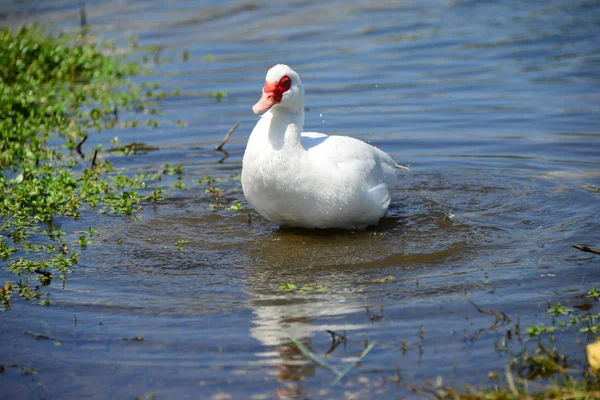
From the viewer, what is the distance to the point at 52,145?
9.76 metres

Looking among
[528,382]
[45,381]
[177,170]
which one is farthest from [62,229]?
[528,382]

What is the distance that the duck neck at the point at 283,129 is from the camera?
254 inches

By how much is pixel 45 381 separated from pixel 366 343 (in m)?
1.68

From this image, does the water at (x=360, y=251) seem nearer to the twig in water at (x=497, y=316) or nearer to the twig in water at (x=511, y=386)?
the twig in water at (x=497, y=316)

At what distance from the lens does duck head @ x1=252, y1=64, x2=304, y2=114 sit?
20.8ft

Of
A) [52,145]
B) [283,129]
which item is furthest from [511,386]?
[52,145]

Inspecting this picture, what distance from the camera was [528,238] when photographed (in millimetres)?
6504

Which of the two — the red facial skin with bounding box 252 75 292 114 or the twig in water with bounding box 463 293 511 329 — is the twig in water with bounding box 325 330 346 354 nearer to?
the twig in water with bounding box 463 293 511 329

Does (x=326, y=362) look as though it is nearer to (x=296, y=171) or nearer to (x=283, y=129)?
(x=296, y=171)

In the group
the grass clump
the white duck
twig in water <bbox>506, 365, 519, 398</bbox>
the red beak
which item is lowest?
the grass clump

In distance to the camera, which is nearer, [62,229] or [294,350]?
[294,350]

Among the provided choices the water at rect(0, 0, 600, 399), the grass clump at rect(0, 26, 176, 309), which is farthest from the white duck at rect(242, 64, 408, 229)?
the grass clump at rect(0, 26, 176, 309)

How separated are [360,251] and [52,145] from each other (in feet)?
15.4

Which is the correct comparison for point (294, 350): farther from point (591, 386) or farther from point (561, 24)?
point (561, 24)
